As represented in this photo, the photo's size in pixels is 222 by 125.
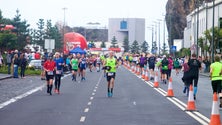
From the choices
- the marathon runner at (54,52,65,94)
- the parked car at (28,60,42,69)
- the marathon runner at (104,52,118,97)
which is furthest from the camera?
the parked car at (28,60,42,69)

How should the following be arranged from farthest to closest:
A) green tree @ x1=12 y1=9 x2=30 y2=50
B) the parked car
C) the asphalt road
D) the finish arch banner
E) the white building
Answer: green tree @ x1=12 y1=9 x2=30 y2=50
the finish arch banner
the white building
the parked car
the asphalt road

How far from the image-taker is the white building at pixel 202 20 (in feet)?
281

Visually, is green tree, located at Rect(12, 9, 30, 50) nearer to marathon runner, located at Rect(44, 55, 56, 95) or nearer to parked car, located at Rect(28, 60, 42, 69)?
parked car, located at Rect(28, 60, 42, 69)

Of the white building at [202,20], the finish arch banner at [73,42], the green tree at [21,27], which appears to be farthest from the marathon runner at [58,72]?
the green tree at [21,27]

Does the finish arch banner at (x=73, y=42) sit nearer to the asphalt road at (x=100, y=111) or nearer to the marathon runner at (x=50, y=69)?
the marathon runner at (x=50, y=69)

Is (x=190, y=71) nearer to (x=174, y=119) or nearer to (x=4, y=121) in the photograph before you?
(x=174, y=119)

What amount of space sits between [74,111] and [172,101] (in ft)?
18.7

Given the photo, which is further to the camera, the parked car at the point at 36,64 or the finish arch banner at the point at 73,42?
the finish arch banner at the point at 73,42

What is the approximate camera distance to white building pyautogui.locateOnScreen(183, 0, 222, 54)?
8564cm

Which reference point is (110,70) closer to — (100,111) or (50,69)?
(50,69)

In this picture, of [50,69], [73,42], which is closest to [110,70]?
[50,69]

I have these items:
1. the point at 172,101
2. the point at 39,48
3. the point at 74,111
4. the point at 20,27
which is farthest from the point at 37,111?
the point at 39,48

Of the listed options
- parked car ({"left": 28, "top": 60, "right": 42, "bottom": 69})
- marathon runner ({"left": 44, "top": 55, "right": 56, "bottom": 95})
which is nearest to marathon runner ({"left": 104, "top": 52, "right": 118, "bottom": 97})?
marathon runner ({"left": 44, "top": 55, "right": 56, "bottom": 95})

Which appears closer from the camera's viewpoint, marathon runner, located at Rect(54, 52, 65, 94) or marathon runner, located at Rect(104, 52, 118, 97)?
marathon runner, located at Rect(104, 52, 118, 97)
